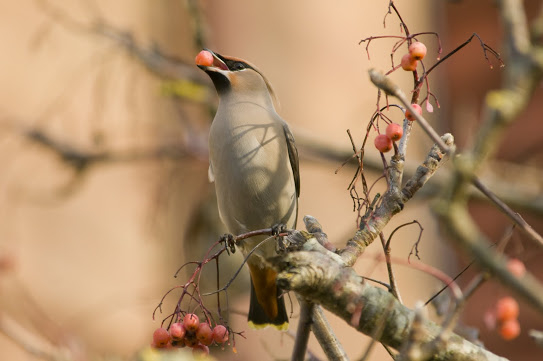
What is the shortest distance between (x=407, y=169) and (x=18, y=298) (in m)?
Result: 3.41

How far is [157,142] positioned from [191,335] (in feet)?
16.3

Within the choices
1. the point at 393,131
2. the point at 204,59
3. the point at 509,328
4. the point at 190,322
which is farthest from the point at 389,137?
the point at 204,59

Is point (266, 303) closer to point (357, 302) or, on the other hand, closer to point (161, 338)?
point (161, 338)

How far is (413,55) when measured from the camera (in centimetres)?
195

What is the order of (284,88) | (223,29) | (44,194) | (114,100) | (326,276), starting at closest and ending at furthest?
(326,276)
(284,88)
(223,29)
(44,194)
(114,100)

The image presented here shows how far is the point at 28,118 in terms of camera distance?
24.4ft

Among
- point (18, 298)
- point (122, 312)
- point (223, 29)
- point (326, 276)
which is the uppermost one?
point (326, 276)

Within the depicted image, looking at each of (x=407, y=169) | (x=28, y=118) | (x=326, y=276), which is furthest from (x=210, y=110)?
(x=326, y=276)

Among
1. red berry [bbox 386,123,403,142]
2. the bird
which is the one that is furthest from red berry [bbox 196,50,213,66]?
red berry [bbox 386,123,403,142]

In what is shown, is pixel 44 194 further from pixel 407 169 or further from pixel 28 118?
pixel 407 169

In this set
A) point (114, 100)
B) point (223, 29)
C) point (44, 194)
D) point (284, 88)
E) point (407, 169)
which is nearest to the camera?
point (407, 169)

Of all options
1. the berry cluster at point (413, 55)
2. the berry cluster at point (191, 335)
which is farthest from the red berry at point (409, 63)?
the berry cluster at point (191, 335)

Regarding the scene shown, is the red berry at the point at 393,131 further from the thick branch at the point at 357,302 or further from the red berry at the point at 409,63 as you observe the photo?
the thick branch at the point at 357,302

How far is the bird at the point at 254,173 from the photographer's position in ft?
10.8
